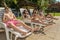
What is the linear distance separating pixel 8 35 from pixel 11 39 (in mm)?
142

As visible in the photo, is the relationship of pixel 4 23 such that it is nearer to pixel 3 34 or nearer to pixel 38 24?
pixel 3 34

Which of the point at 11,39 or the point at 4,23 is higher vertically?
the point at 4,23

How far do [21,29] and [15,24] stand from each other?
22cm

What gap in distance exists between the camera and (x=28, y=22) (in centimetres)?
899

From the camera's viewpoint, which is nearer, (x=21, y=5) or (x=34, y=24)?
(x=34, y=24)

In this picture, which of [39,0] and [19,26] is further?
[39,0]

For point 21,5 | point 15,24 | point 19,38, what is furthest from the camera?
point 21,5

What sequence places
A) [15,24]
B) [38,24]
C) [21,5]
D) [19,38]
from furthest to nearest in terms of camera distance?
[21,5]
[38,24]
[15,24]
[19,38]

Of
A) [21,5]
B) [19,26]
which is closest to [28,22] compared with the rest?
[19,26]

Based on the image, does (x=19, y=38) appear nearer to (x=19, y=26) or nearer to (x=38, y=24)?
(x=19, y=26)

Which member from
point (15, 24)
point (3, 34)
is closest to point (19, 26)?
point (15, 24)

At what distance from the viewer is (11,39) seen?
5.56m

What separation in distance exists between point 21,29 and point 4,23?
490 millimetres

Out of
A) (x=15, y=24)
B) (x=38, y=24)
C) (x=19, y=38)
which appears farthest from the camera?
(x=38, y=24)
